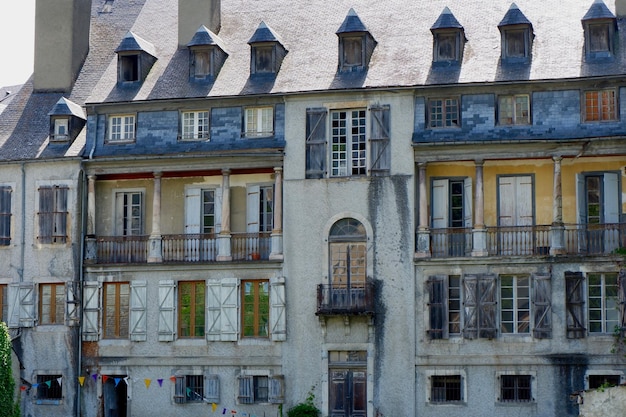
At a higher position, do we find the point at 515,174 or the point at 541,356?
the point at 515,174

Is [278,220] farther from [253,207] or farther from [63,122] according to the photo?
[63,122]

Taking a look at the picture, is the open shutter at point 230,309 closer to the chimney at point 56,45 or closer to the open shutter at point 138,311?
the open shutter at point 138,311

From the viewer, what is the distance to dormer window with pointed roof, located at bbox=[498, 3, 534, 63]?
4391cm

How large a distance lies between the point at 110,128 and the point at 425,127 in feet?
36.6

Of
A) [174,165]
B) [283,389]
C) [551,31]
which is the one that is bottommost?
[283,389]

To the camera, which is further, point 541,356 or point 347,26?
point 347,26

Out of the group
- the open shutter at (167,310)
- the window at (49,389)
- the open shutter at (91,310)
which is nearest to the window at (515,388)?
the open shutter at (167,310)

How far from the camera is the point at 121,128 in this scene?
46.4 metres

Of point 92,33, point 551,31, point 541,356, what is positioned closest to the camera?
point 541,356

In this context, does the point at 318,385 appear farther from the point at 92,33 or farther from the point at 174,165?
the point at 92,33

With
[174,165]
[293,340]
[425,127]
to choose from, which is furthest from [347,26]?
[293,340]

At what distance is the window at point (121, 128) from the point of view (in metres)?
46.2

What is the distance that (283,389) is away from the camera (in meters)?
43.3

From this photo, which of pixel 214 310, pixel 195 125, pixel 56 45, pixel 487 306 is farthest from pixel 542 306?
pixel 56 45
